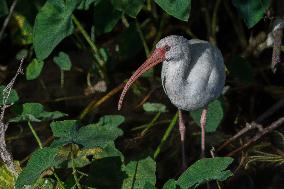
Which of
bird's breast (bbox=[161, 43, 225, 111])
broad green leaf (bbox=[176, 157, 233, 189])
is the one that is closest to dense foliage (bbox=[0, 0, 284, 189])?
broad green leaf (bbox=[176, 157, 233, 189])

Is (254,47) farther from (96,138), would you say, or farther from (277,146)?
(96,138)

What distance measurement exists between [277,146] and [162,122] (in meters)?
0.60

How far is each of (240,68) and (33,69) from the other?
1109mm

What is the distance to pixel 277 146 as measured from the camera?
3014 mm

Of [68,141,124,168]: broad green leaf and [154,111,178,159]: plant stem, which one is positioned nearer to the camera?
[68,141,124,168]: broad green leaf

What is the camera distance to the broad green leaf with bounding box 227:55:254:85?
121 inches

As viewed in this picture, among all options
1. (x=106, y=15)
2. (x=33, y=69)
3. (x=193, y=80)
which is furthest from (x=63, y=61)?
(x=193, y=80)

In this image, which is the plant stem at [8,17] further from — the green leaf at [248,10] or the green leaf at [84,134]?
the green leaf at [248,10]

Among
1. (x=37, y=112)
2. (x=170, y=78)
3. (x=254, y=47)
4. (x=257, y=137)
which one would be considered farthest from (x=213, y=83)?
(x=254, y=47)

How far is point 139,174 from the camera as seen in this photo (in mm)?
2602

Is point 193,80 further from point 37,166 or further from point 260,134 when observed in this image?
point 37,166

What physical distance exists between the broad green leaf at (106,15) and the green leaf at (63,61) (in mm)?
386

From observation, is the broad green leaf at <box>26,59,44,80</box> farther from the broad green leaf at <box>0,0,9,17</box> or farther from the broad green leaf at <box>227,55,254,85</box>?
the broad green leaf at <box>227,55,254,85</box>

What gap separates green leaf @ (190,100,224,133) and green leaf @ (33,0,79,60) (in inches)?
29.4
